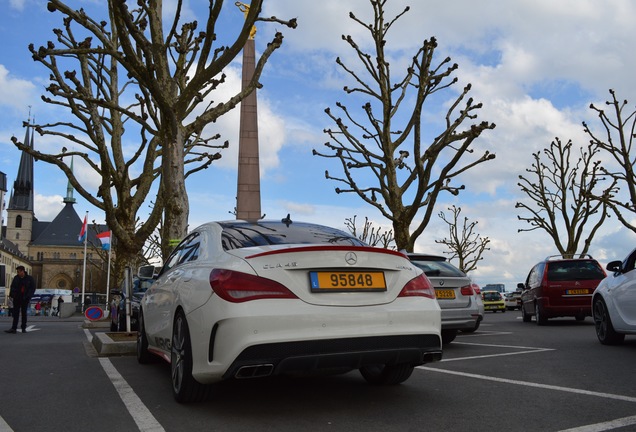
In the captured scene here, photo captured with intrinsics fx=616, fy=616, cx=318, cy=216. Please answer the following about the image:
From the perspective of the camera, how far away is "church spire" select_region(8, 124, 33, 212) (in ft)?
477

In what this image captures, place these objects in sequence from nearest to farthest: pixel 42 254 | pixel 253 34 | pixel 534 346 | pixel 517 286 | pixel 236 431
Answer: pixel 236 431, pixel 534 346, pixel 517 286, pixel 253 34, pixel 42 254

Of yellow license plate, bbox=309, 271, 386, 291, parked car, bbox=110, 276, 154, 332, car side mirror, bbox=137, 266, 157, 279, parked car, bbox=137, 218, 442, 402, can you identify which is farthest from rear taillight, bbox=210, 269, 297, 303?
parked car, bbox=110, 276, 154, 332

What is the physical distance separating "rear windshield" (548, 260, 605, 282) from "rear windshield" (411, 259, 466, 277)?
5788 mm

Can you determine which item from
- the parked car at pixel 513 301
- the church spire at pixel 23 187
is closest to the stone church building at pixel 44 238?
the church spire at pixel 23 187

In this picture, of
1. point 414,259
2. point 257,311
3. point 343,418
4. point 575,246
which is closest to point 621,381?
point 343,418

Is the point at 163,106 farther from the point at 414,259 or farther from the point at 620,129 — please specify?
the point at 620,129

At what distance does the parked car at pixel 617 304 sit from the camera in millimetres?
8492

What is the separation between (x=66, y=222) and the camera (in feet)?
513

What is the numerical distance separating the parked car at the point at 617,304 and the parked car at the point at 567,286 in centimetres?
513

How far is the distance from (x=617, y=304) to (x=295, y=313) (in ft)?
21.2

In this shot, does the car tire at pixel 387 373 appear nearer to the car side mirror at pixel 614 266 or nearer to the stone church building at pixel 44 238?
the car side mirror at pixel 614 266

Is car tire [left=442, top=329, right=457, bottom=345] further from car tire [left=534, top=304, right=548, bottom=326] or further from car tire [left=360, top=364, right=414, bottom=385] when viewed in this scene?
car tire [left=534, top=304, right=548, bottom=326]

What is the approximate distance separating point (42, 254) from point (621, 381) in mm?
164603

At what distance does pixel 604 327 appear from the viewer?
918 cm
